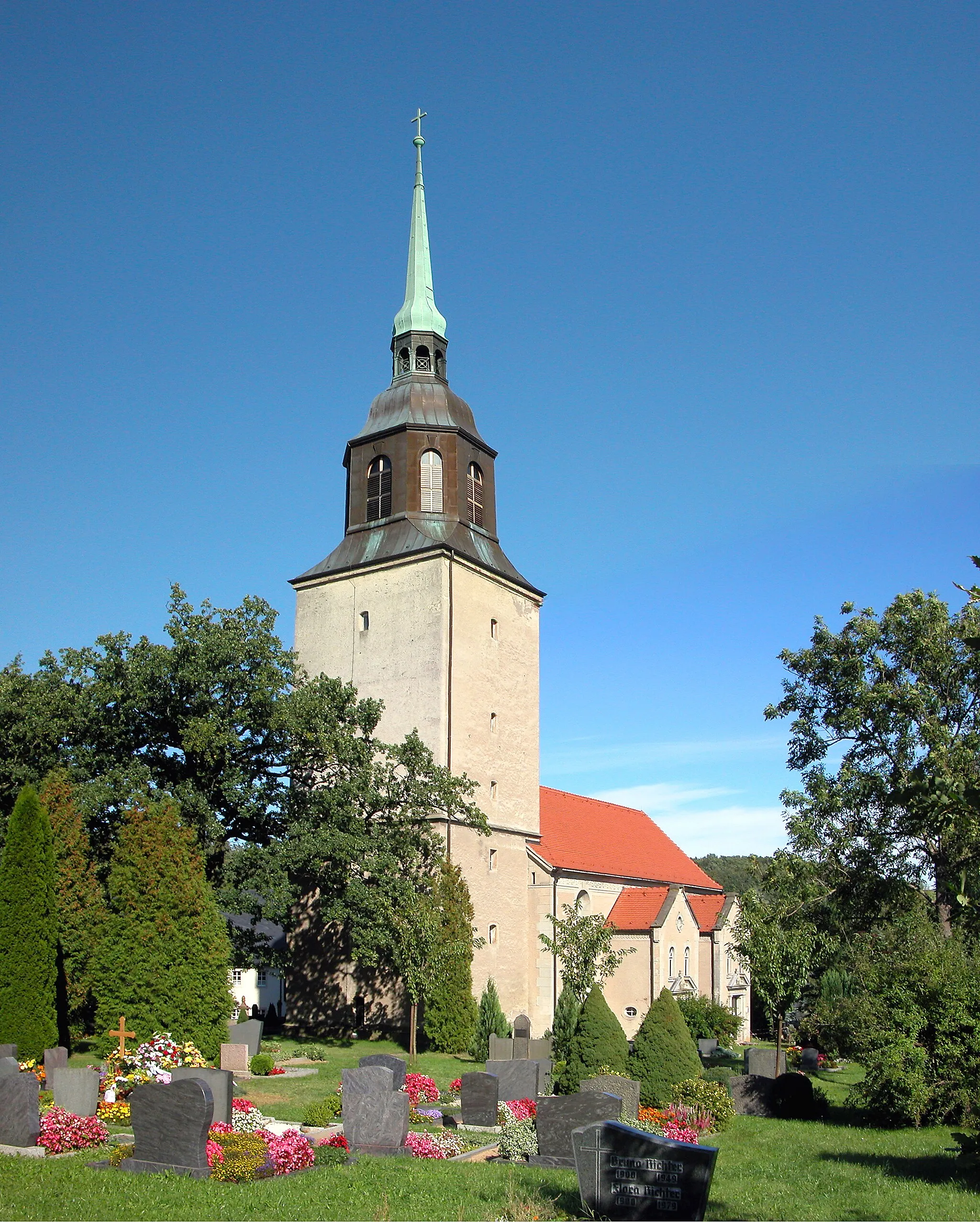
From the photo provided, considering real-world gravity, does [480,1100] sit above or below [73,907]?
below

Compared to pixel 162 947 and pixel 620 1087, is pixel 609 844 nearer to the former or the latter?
pixel 162 947

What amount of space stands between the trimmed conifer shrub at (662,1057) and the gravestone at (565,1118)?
4.75m

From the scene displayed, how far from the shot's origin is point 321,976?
30.6 meters

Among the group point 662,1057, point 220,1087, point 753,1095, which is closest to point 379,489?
point 662,1057

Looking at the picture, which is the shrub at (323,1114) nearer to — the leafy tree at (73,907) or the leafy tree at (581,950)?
the leafy tree at (73,907)

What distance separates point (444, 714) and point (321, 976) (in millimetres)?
8291

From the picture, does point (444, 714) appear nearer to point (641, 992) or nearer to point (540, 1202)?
point (641, 992)

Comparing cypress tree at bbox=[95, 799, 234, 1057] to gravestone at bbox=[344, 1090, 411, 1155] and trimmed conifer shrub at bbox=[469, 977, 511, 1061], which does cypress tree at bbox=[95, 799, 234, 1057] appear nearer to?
trimmed conifer shrub at bbox=[469, 977, 511, 1061]

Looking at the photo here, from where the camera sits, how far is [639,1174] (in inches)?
368

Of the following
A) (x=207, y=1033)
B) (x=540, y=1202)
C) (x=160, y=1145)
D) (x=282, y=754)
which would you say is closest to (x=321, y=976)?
(x=282, y=754)

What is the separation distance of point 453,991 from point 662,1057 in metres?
10.7

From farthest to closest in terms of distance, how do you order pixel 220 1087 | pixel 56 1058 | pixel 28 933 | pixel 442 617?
pixel 442 617 → pixel 28 933 → pixel 56 1058 → pixel 220 1087

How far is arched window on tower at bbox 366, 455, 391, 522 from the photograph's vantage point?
33906 millimetres

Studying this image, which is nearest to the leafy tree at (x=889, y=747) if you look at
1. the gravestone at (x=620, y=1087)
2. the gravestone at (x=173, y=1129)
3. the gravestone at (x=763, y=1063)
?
the gravestone at (x=763, y=1063)
